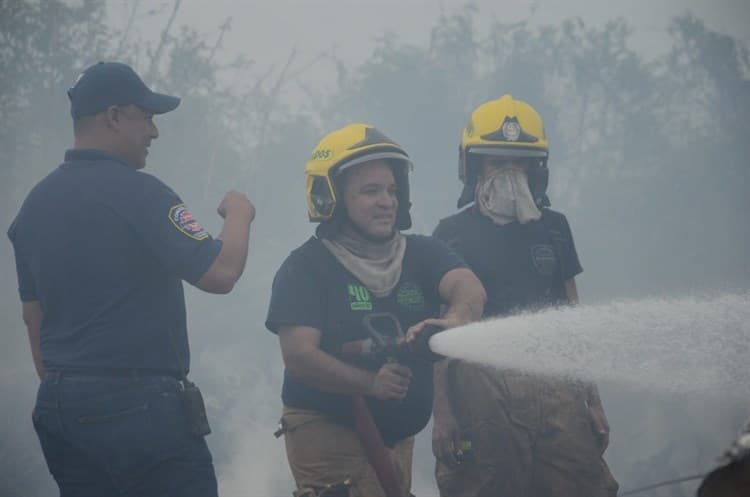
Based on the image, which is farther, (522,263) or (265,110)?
(265,110)

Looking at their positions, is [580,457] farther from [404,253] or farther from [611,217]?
[611,217]

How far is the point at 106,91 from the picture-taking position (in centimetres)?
393

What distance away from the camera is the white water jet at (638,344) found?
448 cm

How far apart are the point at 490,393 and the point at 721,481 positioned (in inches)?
122

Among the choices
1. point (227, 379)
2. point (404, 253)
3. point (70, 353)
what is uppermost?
point (404, 253)

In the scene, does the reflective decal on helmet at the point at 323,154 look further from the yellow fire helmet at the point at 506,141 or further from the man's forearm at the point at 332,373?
the man's forearm at the point at 332,373

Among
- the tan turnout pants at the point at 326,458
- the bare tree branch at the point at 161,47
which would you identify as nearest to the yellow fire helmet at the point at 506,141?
the tan turnout pants at the point at 326,458

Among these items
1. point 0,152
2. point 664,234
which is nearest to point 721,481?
point 0,152

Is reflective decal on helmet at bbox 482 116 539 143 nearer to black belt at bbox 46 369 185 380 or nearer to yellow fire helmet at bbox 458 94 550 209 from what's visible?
yellow fire helmet at bbox 458 94 550 209

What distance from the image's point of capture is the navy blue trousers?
135 inches

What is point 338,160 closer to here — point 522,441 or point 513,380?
point 513,380

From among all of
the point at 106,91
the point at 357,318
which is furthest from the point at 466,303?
the point at 106,91

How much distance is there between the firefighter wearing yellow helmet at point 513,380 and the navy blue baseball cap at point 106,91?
222 cm

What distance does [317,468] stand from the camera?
4.16 metres
